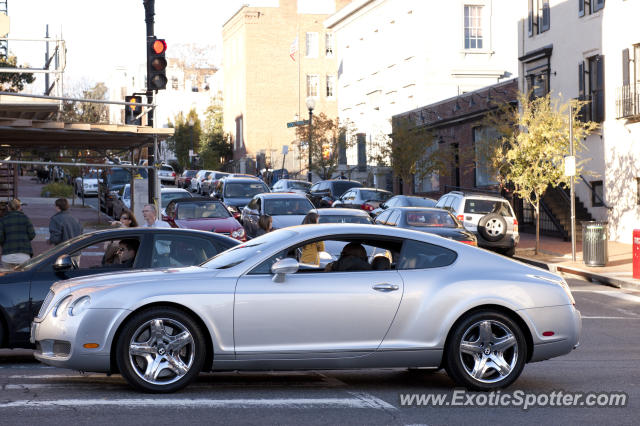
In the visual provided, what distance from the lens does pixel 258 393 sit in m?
8.19

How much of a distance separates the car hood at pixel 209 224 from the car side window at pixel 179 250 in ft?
37.3

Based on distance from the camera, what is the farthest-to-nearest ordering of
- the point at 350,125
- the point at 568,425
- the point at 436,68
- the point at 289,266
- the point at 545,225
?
the point at 350,125 → the point at 436,68 → the point at 545,225 → the point at 289,266 → the point at 568,425

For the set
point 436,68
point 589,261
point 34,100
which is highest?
point 436,68

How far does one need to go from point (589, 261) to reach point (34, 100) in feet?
44.9

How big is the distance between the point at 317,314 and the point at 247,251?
0.94 m

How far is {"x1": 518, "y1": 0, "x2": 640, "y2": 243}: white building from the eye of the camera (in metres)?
30.4

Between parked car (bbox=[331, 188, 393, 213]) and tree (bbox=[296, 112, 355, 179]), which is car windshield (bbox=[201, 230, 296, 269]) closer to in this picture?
parked car (bbox=[331, 188, 393, 213])

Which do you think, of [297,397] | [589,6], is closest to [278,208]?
[589,6]

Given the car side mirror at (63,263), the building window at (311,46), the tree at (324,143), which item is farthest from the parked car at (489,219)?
the building window at (311,46)

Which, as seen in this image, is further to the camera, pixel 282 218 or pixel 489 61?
pixel 489 61

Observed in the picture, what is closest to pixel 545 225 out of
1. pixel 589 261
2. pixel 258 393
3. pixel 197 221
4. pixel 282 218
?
pixel 589 261

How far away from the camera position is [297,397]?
8.01 meters

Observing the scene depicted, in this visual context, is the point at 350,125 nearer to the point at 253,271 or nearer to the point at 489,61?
the point at 489,61

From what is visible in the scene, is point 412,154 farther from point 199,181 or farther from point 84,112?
point 84,112
